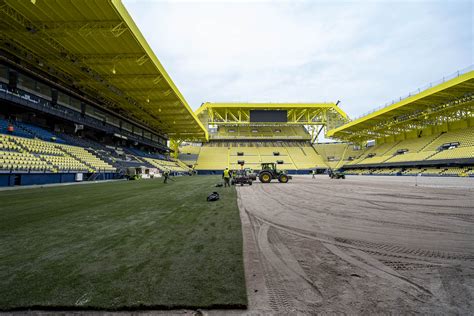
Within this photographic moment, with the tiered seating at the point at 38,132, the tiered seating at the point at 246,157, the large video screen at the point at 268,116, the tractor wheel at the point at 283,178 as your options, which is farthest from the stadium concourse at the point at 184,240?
the large video screen at the point at 268,116

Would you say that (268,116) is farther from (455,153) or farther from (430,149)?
(455,153)

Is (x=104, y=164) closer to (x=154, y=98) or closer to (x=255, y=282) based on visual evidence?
(x=154, y=98)

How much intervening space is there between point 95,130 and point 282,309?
32.8 m

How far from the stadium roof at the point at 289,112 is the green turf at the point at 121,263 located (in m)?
44.1

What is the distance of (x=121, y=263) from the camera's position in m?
2.47

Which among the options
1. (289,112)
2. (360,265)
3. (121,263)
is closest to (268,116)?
(289,112)

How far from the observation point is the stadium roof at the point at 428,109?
24.4 metres

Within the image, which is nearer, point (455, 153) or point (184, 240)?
point (184, 240)

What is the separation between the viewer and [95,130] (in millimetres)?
27688

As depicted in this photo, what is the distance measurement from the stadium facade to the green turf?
12368mm

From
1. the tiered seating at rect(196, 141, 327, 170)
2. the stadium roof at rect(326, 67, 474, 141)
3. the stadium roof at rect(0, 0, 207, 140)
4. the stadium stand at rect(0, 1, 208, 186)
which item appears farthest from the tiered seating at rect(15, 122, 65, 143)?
the stadium roof at rect(326, 67, 474, 141)

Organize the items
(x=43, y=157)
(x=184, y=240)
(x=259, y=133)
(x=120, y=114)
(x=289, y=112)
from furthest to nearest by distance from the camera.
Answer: (x=259, y=133) → (x=289, y=112) → (x=120, y=114) → (x=43, y=157) → (x=184, y=240)

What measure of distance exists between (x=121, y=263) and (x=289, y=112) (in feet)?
171

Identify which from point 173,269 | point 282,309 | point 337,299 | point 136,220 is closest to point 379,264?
point 337,299
